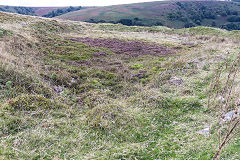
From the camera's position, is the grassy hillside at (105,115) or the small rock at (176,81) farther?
the small rock at (176,81)

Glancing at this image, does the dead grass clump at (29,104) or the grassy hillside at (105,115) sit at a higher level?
the dead grass clump at (29,104)

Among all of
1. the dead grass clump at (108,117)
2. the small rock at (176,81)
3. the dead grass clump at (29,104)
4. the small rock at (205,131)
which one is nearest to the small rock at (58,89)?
the dead grass clump at (29,104)

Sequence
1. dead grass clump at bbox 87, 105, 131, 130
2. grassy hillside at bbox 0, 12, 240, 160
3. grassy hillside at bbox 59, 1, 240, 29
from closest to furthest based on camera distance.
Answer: grassy hillside at bbox 0, 12, 240, 160
dead grass clump at bbox 87, 105, 131, 130
grassy hillside at bbox 59, 1, 240, 29

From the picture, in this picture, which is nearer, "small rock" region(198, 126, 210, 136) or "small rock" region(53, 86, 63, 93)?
"small rock" region(198, 126, 210, 136)

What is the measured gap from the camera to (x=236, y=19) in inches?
3529

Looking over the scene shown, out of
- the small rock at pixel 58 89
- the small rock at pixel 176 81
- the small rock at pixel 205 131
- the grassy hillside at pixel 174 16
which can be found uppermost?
the grassy hillside at pixel 174 16

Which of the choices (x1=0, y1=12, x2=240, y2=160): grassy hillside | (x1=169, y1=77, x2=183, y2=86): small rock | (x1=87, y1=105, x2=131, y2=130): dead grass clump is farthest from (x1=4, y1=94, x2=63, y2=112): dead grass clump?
(x1=169, y1=77, x2=183, y2=86): small rock

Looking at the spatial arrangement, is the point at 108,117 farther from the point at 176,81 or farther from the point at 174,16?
the point at 174,16

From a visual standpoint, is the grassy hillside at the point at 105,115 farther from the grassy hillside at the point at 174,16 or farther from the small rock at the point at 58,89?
the grassy hillside at the point at 174,16

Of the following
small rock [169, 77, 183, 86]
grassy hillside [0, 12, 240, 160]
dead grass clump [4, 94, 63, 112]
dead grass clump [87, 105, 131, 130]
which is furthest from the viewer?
small rock [169, 77, 183, 86]

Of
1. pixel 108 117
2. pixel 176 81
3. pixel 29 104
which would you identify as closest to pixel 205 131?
pixel 108 117

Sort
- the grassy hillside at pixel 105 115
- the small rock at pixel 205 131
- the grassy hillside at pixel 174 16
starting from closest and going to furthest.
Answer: the grassy hillside at pixel 105 115 → the small rock at pixel 205 131 → the grassy hillside at pixel 174 16

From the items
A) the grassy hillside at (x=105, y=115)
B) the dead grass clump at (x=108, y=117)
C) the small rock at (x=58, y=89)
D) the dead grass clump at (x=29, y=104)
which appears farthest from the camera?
the small rock at (x=58, y=89)

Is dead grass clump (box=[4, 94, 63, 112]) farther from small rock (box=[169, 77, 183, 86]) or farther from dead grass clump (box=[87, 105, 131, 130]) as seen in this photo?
small rock (box=[169, 77, 183, 86])
